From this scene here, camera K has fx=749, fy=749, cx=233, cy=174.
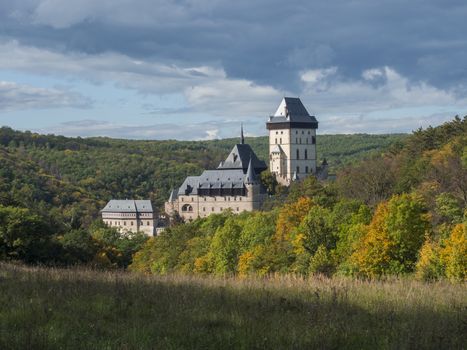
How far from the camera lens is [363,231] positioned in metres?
39.8

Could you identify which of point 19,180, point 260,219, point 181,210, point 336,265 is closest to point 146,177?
point 19,180

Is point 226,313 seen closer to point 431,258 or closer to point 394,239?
point 431,258

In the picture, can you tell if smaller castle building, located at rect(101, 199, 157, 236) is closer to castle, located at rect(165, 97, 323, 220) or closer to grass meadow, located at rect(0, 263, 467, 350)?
castle, located at rect(165, 97, 323, 220)

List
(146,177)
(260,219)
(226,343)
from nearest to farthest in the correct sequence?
(226,343), (260,219), (146,177)

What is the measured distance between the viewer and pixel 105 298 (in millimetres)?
9930

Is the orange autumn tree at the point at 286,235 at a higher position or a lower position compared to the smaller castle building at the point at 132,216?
higher

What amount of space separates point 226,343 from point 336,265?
3461 cm

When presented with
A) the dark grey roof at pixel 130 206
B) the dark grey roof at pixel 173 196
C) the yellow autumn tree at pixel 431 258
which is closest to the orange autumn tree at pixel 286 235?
Result: the yellow autumn tree at pixel 431 258

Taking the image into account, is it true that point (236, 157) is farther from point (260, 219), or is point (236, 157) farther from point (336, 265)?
point (336, 265)

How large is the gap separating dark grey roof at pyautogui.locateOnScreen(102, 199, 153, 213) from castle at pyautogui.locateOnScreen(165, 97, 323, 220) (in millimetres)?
3862

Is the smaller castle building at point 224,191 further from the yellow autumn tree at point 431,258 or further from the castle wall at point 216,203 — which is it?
the yellow autumn tree at point 431,258

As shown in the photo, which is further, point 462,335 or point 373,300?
point 373,300

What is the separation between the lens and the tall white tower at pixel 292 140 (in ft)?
479

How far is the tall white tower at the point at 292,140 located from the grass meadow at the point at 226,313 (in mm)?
132705
